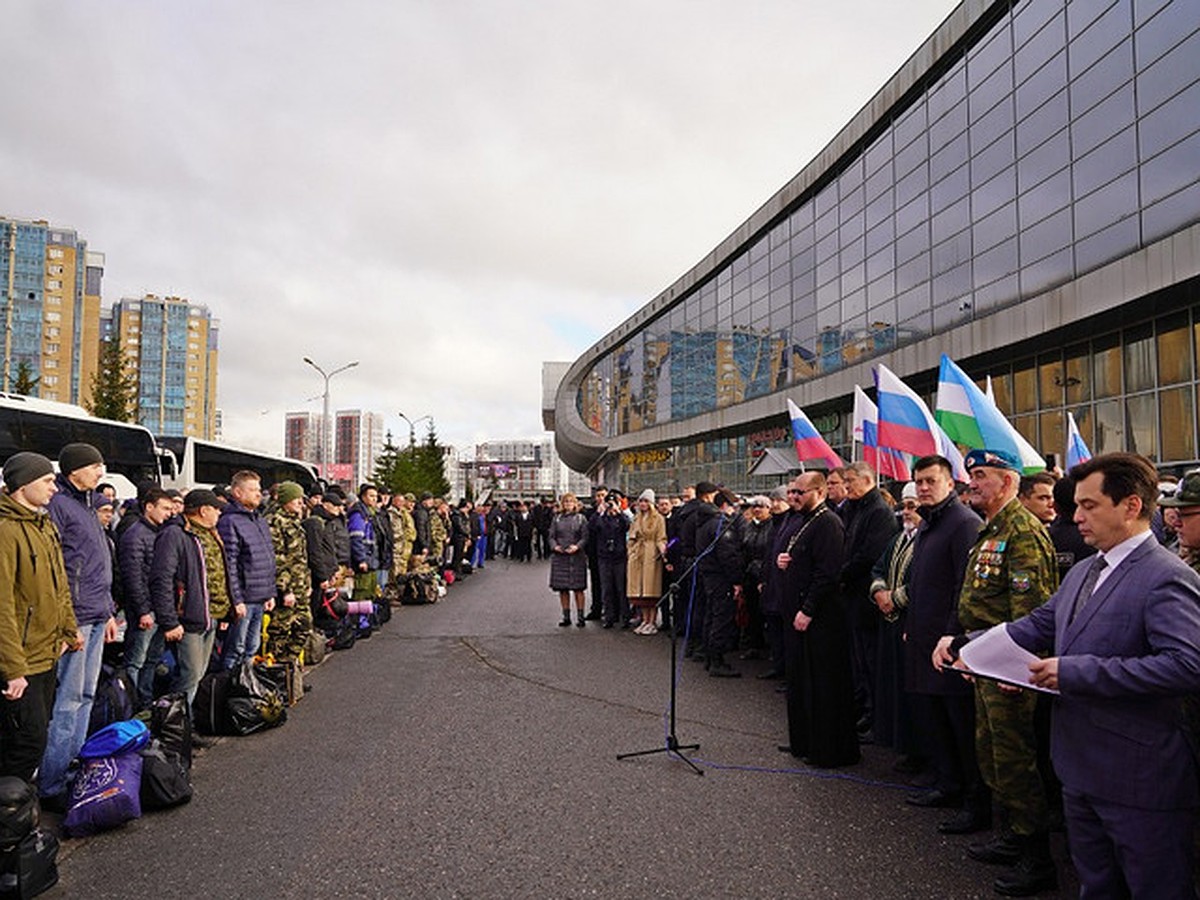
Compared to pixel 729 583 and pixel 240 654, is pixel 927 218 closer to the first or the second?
pixel 729 583

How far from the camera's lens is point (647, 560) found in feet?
38.9

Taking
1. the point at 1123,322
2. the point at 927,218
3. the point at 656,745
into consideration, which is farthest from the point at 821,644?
the point at 927,218

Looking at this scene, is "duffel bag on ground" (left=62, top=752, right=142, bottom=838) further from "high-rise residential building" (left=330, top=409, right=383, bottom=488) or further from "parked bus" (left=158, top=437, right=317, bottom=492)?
"high-rise residential building" (left=330, top=409, right=383, bottom=488)

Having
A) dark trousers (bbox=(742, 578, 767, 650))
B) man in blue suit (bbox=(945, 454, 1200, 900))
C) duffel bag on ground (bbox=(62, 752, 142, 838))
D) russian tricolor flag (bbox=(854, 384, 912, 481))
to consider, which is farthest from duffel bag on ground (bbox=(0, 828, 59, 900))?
russian tricolor flag (bbox=(854, 384, 912, 481))

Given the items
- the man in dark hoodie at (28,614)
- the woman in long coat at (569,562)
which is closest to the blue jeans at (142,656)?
the man in dark hoodie at (28,614)

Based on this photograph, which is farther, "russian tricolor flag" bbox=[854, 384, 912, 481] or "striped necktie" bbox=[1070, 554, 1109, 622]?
"russian tricolor flag" bbox=[854, 384, 912, 481]

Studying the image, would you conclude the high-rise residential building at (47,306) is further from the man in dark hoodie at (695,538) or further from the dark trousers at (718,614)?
the dark trousers at (718,614)

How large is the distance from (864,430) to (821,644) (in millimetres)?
5393

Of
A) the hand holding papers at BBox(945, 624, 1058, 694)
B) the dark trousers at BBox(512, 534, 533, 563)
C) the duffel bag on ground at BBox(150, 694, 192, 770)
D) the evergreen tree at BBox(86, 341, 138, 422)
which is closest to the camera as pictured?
the hand holding papers at BBox(945, 624, 1058, 694)

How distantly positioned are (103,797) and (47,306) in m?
87.1

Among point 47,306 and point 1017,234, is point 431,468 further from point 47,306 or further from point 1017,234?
point 47,306

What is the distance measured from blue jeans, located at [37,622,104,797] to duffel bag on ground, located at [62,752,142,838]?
0.49 ft

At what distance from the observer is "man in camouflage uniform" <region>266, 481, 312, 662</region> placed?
27.2ft

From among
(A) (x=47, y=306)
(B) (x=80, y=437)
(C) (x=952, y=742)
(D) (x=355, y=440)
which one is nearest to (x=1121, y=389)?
(C) (x=952, y=742)
